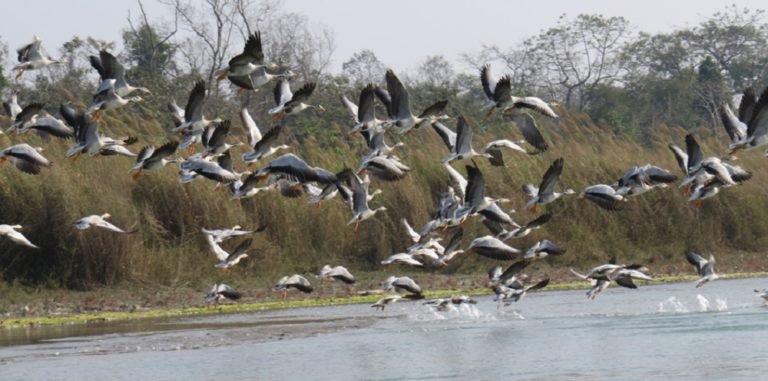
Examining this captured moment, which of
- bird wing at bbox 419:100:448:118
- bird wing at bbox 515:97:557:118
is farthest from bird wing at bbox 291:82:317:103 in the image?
bird wing at bbox 515:97:557:118

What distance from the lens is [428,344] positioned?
19391mm

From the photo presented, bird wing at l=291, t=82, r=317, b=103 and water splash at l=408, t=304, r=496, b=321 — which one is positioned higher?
bird wing at l=291, t=82, r=317, b=103

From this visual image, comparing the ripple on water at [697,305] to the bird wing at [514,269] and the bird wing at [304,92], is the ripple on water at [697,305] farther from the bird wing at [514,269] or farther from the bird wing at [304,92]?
the bird wing at [304,92]

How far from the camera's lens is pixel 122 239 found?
25375mm

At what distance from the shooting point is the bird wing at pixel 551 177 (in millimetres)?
18844

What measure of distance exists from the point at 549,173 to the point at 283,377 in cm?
453

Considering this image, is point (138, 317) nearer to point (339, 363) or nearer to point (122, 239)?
point (122, 239)

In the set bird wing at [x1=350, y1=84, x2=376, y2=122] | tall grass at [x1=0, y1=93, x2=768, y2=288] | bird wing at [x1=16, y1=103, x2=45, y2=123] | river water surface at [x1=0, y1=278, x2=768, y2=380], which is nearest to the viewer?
river water surface at [x1=0, y1=278, x2=768, y2=380]

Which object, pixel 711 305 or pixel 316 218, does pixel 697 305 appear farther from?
pixel 316 218

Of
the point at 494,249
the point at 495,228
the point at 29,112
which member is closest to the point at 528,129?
the point at 494,249

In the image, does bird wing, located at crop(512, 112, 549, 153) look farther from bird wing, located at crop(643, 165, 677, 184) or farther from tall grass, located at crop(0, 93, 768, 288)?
tall grass, located at crop(0, 93, 768, 288)

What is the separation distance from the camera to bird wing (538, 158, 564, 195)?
18.8 m

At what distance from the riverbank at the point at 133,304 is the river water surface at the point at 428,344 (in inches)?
26.1

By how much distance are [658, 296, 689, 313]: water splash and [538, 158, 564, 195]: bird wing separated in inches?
179
